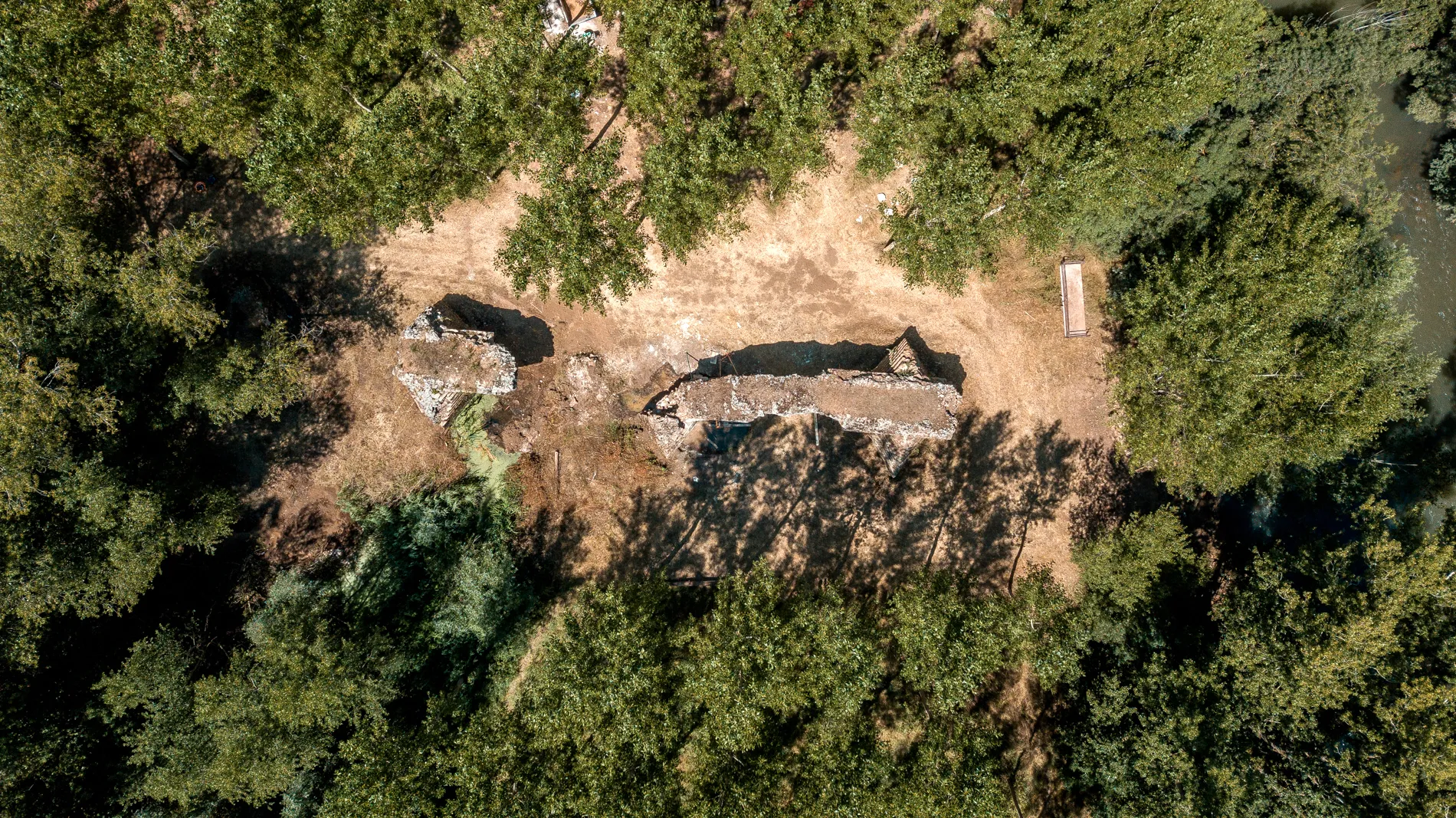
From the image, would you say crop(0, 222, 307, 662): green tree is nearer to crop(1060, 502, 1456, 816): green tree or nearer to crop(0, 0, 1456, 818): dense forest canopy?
crop(0, 0, 1456, 818): dense forest canopy

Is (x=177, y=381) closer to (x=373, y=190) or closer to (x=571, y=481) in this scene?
(x=373, y=190)

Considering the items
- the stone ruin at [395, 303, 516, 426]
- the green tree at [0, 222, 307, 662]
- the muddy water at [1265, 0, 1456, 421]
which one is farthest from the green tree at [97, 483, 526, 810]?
the muddy water at [1265, 0, 1456, 421]

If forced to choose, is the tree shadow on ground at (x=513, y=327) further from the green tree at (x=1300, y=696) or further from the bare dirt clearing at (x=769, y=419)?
the green tree at (x=1300, y=696)

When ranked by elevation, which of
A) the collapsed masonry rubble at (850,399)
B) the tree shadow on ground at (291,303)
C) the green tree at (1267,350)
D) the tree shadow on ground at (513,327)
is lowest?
the tree shadow on ground at (291,303)

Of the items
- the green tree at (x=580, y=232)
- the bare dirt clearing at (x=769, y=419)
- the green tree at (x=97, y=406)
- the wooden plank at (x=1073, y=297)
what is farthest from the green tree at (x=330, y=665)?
the wooden plank at (x=1073, y=297)

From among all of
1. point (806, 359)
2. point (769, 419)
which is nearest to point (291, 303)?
point (769, 419)

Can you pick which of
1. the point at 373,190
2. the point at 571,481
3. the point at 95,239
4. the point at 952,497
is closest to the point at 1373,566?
the point at 952,497
